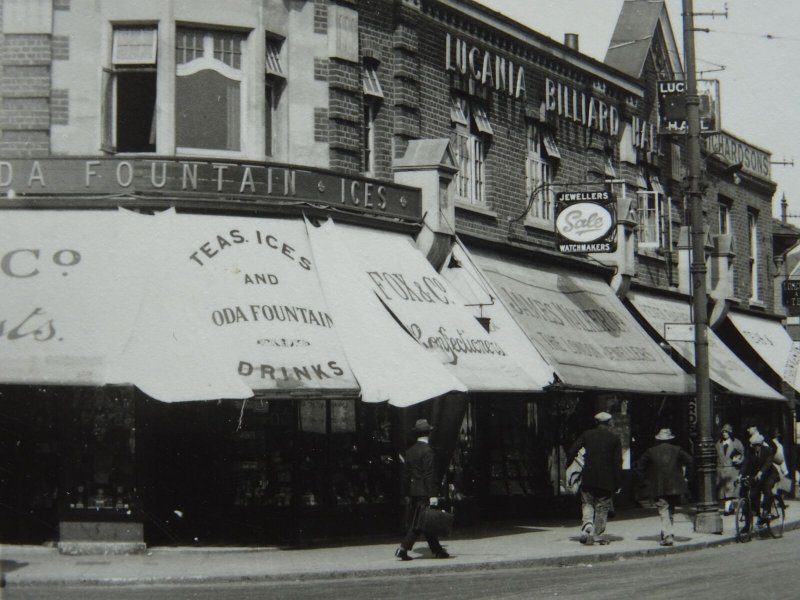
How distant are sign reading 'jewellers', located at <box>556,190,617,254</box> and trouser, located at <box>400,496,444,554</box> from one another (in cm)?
874

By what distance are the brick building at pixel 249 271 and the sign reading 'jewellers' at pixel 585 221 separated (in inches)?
71.1

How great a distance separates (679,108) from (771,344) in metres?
13.7

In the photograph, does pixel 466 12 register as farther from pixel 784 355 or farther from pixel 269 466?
pixel 784 355

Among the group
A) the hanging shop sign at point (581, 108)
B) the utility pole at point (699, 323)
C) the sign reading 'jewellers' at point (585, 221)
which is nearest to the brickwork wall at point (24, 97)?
the utility pole at point (699, 323)

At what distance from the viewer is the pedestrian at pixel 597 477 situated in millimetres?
19266

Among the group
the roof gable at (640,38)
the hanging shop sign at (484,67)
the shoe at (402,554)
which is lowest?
the shoe at (402,554)

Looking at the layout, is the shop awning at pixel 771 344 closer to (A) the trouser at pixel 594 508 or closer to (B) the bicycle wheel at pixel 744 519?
(B) the bicycle wheel at pixel 744 519

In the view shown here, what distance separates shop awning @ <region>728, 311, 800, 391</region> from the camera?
3362 centimetres

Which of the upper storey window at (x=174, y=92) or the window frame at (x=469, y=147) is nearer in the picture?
the upper storey window at (x=174, y=92)

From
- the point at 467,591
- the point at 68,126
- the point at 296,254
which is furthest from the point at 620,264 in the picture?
the point at 467,591

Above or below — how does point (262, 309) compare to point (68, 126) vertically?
below

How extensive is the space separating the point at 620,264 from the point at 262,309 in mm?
12345

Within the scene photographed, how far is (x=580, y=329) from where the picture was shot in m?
24.9

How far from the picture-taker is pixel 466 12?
78.3ft
